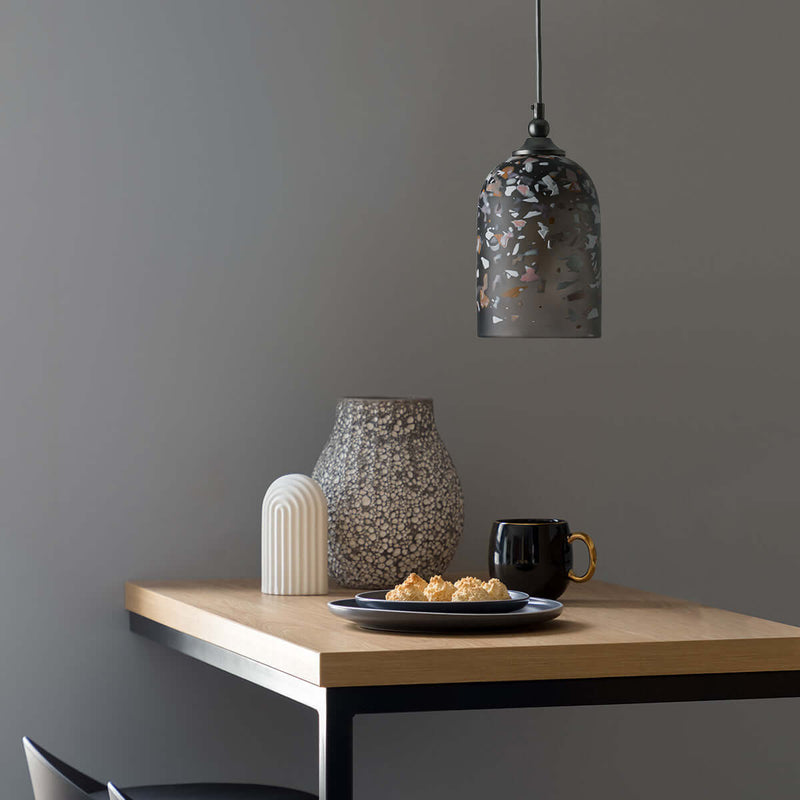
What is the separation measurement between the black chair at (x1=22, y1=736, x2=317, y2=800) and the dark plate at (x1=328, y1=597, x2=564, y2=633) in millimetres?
352

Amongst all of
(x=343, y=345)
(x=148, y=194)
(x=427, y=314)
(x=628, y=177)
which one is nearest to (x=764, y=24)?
(x=628, y=177)

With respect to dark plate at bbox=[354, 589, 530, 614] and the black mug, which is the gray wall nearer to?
the black mug

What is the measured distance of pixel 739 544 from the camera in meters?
2.56

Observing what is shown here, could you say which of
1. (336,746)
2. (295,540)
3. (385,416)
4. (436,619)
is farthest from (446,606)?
(385,416)

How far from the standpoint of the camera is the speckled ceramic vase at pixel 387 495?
202cm

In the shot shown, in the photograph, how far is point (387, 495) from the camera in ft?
6.63

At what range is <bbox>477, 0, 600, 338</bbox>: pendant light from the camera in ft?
5.50

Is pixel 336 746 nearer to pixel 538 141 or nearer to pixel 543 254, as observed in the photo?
pixel 543 254

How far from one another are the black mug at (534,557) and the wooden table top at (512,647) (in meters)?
0.07

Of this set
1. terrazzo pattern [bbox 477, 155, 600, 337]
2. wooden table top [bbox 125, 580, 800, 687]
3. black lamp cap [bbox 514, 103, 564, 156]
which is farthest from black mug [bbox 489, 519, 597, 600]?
black lamp cap [bbox 514, 103, 564, 156]

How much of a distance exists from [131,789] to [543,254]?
95 cm

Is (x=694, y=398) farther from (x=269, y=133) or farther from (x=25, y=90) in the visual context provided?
(x=25, y=90)

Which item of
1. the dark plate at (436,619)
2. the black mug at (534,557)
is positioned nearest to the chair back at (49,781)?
the dark plate at (436,619)

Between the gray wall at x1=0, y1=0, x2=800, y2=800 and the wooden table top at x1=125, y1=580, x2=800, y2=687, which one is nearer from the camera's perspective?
the wooden table top at x1=125, y1=580, x2=800, y2=687
